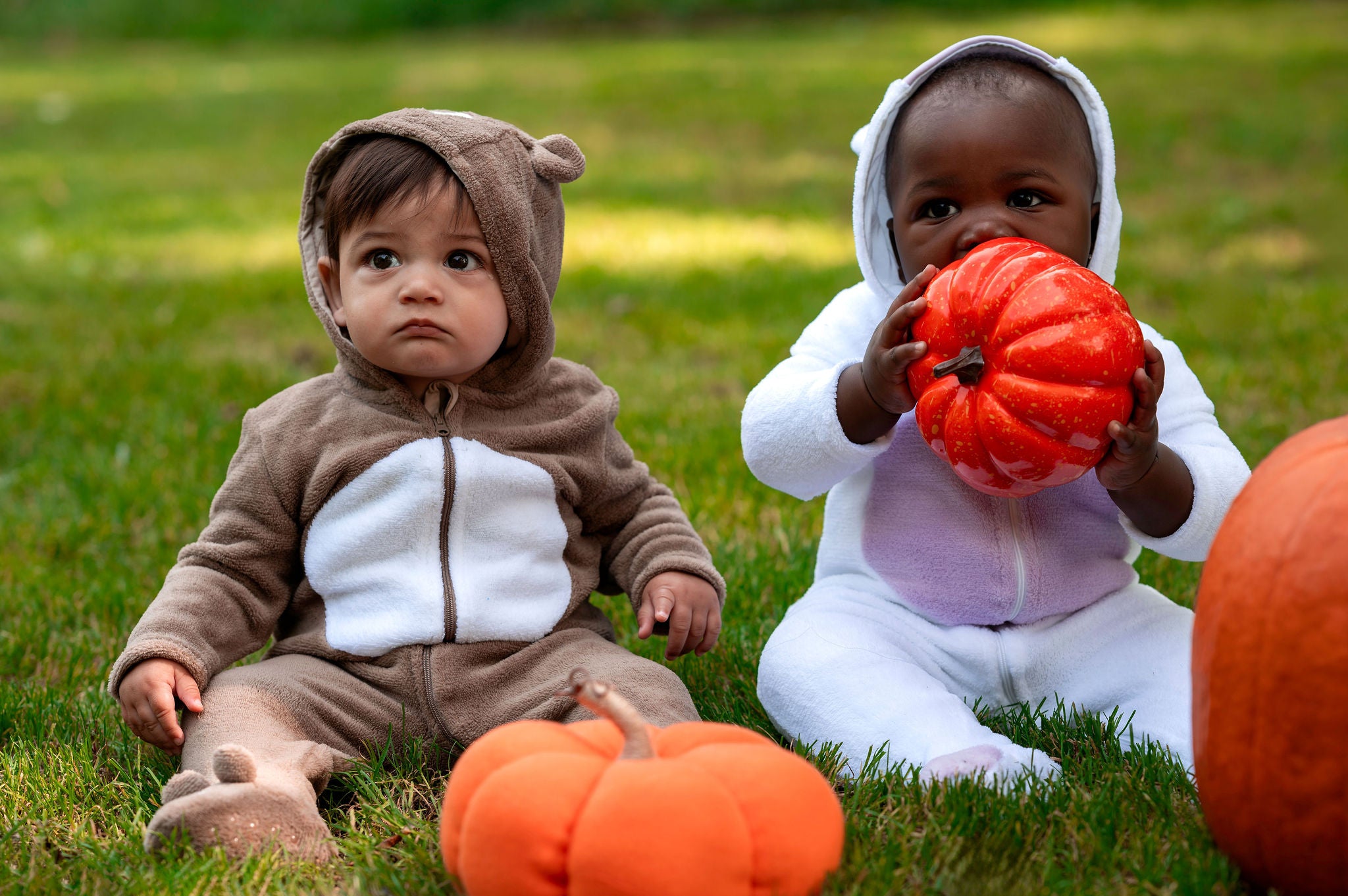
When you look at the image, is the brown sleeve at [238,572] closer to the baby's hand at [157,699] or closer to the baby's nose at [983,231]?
the baby's hand at [157,699]

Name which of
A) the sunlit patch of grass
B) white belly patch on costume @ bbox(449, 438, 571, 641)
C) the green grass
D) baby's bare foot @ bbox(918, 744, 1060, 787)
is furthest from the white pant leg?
the sunlit patch of grass

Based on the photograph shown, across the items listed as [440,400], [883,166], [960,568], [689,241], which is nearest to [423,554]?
[440,400]

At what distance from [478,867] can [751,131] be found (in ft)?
37.1

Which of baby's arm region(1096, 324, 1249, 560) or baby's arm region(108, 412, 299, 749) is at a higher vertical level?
A: baby's arm region(1096, 324, 1249, 560)

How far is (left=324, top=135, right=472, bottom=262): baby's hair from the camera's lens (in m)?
2.81

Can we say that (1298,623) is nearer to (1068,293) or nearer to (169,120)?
(1068,293)

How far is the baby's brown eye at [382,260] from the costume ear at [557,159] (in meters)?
0.37

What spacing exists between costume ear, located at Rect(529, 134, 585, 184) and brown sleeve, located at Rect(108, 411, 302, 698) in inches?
32.9

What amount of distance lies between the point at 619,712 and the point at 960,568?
4.06ft

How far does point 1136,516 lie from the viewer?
9.10 feet

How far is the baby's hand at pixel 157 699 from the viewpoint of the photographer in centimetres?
258

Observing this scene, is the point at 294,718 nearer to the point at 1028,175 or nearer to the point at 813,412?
the point at 813,412

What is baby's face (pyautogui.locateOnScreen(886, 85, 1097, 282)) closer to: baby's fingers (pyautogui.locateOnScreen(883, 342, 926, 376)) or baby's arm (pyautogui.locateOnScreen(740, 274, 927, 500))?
baby's arm (pyautogui.locateOnScreen(740, 274, 927, 500))

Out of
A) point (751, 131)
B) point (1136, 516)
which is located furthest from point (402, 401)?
point (751, 131)
